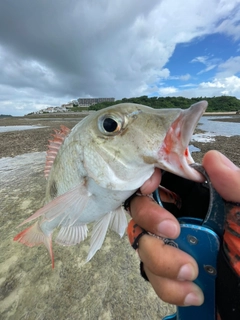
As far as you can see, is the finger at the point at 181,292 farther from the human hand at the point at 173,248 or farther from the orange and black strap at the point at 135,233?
the orange and black strap at the point at 135,233

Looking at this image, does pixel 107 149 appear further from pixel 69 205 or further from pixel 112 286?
pixel 112 286

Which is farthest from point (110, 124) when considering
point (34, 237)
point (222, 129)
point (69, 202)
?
point (222, 129)

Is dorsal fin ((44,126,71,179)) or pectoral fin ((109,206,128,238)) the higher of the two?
dorsal fin ((44,126,71,179))

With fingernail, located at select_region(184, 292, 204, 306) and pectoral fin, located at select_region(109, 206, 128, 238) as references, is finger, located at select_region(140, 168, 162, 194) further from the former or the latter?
fingernail, located at select_region(184, 292, 204, 306)

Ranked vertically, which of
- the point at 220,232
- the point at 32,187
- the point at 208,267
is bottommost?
the point at 32,187

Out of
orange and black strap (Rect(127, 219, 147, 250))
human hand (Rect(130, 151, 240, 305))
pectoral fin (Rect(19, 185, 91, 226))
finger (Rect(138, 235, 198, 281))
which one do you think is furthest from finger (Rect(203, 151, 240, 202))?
pectoral fin (Rect(19, 185, 91, 226))

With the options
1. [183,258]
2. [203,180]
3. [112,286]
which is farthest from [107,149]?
[112,286]
